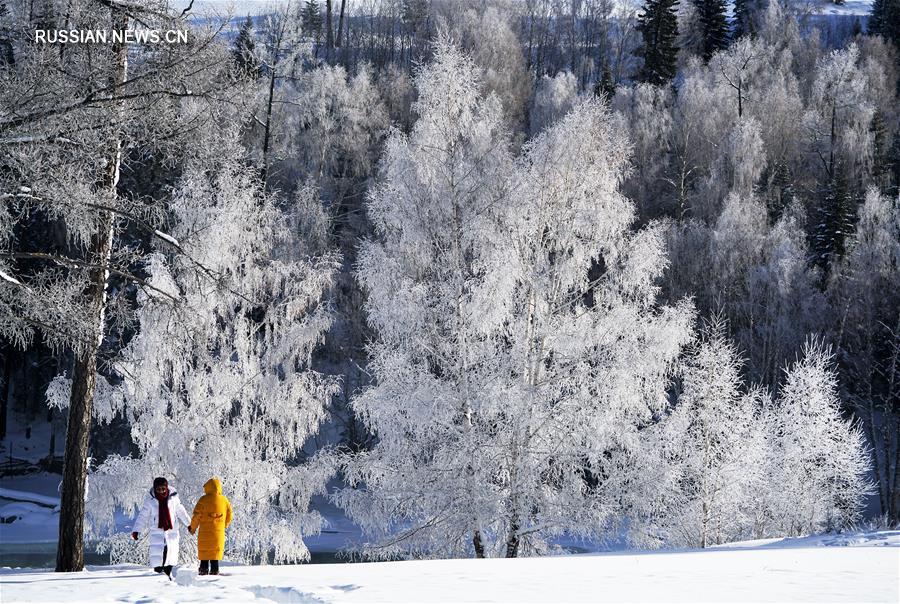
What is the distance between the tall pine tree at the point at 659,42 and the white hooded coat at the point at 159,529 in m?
47.2

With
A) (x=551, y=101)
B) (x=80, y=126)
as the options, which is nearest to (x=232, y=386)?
(x=80, y=126)

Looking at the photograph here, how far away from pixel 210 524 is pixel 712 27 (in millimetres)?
59450

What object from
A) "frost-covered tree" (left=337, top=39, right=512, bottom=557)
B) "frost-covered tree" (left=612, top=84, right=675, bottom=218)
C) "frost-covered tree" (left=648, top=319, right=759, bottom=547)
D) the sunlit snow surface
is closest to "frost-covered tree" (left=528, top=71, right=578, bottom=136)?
"frost-covered tree" (left=612, top=84, right=675, bottom=218)

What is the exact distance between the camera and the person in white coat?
8.24 meters

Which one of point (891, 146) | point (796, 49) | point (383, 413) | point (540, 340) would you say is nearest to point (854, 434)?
point (540, 340)

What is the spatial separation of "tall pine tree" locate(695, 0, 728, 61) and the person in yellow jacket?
57.1 metres

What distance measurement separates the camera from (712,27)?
58.9m

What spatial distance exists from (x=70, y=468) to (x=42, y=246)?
23.0 meters

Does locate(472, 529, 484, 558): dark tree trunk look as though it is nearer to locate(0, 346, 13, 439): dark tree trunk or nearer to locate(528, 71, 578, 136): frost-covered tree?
locate(0, 346, 13, 439): dark tree trunk

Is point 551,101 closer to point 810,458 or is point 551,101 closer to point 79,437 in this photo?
point 810,458

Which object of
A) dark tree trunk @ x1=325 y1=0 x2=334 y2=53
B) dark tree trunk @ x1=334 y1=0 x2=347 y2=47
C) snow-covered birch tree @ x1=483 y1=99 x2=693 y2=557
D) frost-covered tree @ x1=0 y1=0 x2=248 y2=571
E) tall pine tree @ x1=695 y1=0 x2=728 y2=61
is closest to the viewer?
frost-covered tree @ x1=0 y1=0 x2=248 y2=571

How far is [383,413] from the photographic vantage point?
42.7 feet

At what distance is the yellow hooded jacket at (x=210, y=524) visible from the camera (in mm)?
8266

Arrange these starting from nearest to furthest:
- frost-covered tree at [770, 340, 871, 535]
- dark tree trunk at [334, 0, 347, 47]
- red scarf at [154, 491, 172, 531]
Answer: red scarf at [154, 491, 172, 531] → frost-covered tree at [770, 340, 871, 535] → dark tree trunk at [334, 0, 347, 47]
